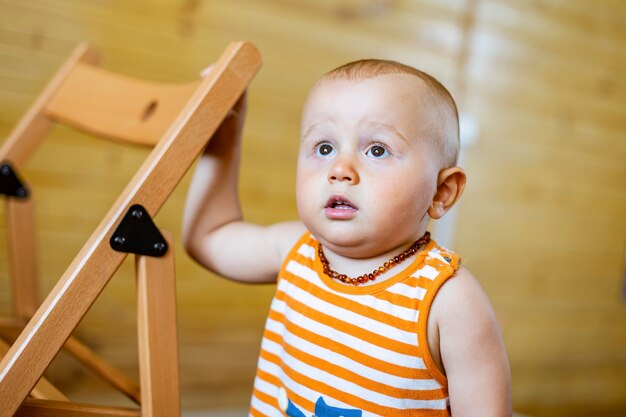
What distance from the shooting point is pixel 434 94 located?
0.81m

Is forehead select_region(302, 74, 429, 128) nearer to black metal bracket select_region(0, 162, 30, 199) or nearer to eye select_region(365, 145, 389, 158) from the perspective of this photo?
eye select_region(365, 145, 389, 158)

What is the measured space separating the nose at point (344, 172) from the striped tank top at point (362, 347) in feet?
0.39

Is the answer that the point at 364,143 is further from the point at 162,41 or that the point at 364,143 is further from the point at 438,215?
the point at 162,41

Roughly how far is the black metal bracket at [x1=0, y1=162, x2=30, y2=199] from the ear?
76cm

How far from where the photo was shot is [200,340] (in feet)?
6.19

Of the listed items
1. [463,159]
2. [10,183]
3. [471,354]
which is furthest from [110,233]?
[463,159]

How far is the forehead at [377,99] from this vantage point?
79 cm

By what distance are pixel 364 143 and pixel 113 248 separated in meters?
0.30

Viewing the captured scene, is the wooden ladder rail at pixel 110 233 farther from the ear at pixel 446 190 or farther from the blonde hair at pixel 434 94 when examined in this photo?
the ear at pixel 446 190

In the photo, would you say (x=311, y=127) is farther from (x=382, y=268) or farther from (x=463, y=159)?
(x=463, y=159)

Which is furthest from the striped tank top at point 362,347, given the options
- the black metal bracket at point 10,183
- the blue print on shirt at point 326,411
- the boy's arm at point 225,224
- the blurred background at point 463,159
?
the blurred background at point 463,159

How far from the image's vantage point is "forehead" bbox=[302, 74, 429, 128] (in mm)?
785

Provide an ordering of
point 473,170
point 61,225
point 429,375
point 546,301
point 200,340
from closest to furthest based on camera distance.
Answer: point 429,375, point 61,225, point 200,340, point 473,170, point 546,301

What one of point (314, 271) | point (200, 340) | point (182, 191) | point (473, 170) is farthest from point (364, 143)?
point (473, 170)
